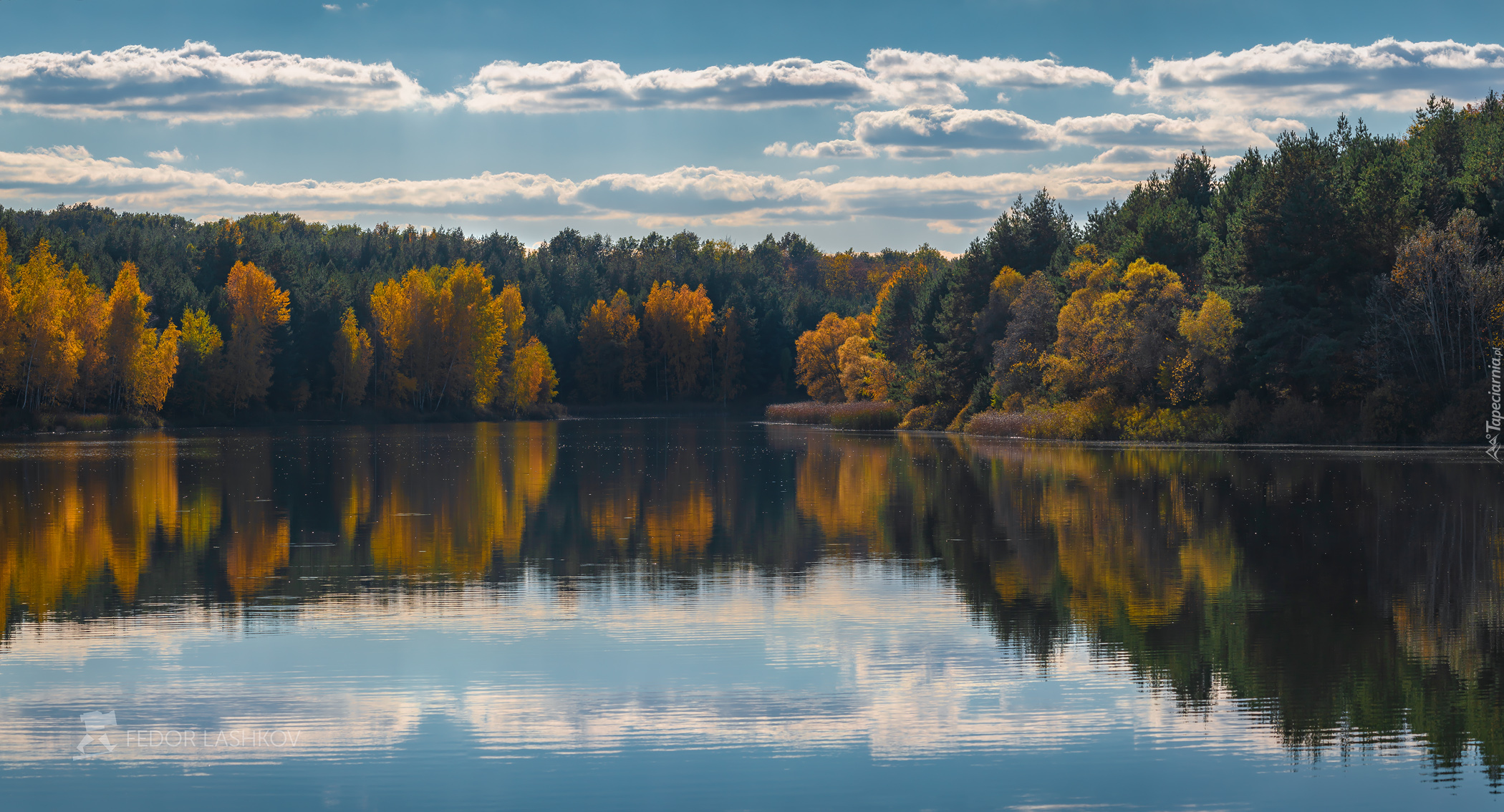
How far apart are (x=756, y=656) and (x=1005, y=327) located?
2938 inches

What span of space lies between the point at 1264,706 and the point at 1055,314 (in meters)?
69.6

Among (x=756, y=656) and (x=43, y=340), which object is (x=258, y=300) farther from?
(x=756, y=656)

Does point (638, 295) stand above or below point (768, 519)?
above

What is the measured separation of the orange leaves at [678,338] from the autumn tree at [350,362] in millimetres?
52458

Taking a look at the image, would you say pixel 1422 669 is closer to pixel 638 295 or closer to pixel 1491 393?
pixel 1491 393

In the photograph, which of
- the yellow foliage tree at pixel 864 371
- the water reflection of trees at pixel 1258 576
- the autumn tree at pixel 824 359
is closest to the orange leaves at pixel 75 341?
the yellow foliage tree at pixel 864 371

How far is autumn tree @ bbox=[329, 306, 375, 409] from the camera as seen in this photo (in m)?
119

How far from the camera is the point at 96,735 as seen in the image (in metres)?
11.2

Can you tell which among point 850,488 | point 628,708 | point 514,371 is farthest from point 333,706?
point 514,371

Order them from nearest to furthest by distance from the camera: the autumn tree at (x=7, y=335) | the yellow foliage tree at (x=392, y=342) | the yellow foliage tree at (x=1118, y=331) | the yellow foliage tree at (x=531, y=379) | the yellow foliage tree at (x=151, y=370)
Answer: the yellow foliage tree at (x=1118, y=331)
the autumn tree at (x=7, y=335)
the yellow foliage tree at (x=151, y=370)
the yellow foliage tree at (x=392, y=342)
the yellow foliage tree at (x=531, y=379)

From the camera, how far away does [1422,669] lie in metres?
13.8

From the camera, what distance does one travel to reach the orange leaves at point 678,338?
16875 cm

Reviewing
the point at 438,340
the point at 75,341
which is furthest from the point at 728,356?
the point at 75,341

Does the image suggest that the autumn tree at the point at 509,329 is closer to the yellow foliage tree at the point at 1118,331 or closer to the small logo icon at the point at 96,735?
the yellow foliage tree at the point at 1118,331
